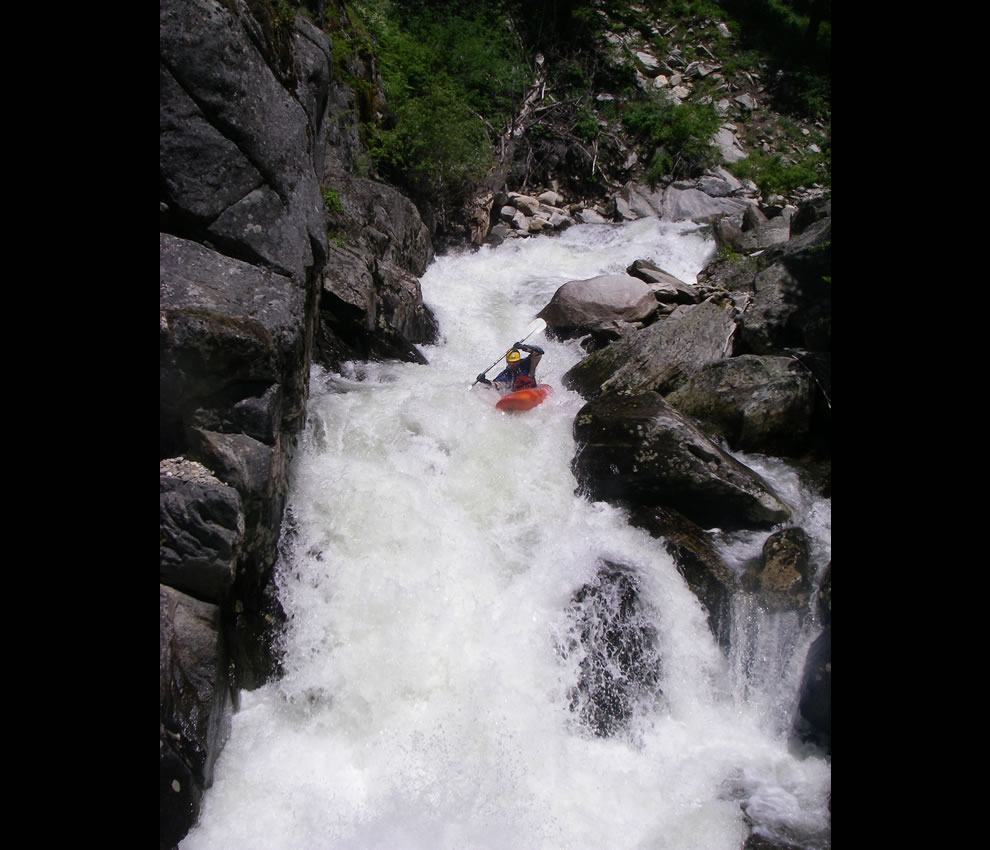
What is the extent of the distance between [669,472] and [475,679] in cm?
259

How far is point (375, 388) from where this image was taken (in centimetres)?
751

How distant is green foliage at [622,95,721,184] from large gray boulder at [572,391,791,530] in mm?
12202

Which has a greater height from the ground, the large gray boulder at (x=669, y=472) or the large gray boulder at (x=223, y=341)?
the large gray boulder at (x=223, y=341)

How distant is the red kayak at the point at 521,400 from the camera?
7.55 metres

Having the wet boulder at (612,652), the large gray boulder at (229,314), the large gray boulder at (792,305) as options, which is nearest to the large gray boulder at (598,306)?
the large gray boulder at (792,305)

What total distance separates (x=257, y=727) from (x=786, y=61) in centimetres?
2344

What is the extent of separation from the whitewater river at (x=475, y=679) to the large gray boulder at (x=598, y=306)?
11.1ft

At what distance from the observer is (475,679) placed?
5180 mm

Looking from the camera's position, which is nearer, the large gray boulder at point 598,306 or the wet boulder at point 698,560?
the wet boulder at point 698,560

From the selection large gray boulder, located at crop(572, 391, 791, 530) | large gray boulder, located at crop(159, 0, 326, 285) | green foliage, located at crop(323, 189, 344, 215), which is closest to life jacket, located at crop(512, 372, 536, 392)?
large gray boulder, located at crop(572, 391, 791, 530)

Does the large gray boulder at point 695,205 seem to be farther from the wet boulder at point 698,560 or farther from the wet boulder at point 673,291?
the wet boulder at point 698,560

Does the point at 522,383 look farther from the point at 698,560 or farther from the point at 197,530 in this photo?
the point at 197,530

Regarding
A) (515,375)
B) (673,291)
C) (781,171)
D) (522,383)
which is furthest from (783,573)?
(781,171)

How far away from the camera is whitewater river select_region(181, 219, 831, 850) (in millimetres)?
4461
